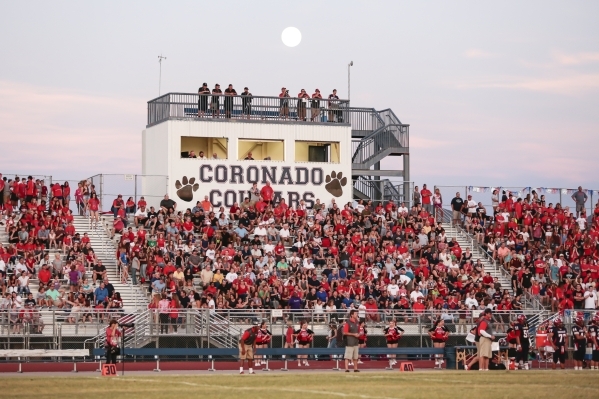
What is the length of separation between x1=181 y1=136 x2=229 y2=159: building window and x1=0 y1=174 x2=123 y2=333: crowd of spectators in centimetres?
487

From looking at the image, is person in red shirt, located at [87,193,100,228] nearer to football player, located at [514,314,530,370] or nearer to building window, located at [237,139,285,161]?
building window, located at [237,139,285,161]

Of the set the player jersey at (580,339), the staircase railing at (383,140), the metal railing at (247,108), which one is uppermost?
the metal railing at (247,108)

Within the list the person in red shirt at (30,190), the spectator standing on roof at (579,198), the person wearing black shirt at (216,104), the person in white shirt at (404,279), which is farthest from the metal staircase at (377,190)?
the person in red shirt at (30,190)

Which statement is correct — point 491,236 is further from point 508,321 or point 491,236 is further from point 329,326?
point 329,326

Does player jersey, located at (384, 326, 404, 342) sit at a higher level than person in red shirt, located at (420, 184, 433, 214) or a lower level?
lower

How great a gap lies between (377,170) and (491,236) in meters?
6.55

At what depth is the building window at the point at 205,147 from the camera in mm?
48500

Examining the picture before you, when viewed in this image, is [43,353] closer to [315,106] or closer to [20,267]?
[20,267]

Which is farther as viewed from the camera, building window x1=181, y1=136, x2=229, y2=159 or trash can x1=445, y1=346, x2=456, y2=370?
building window x1=181, y1=136, x2=229, y2=159

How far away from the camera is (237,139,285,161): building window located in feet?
162

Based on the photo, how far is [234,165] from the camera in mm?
48156

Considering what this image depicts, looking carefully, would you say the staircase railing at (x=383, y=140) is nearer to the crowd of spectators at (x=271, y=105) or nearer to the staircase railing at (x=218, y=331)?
the crowd of spectators at (x=271, y=105)

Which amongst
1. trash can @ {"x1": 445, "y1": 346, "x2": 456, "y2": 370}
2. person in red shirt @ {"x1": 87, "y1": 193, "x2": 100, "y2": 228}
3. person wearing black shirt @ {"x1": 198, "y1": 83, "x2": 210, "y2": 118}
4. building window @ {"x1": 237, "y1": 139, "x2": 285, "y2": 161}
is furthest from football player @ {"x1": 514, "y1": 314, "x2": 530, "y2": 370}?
person wearing black shirt @ {"x1": 198, "y1": 83, "x2": 210, "y2": 118}

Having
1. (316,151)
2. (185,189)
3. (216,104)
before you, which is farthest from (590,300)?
(216,104)
